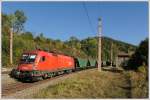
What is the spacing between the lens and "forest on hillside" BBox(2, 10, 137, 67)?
26469 millimetres

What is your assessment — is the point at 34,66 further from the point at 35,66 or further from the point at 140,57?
the point at 140,57

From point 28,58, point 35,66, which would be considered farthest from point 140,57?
point 28,58

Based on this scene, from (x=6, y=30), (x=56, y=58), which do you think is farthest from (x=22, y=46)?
(x=6, y=30)

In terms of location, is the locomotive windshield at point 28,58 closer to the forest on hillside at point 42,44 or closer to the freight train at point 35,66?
the freight train at point 35,66

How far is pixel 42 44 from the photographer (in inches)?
1235

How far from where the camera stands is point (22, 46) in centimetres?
2798

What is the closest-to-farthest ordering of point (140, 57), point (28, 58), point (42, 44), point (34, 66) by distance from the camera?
point (140, 57) → point (34, 66) → point (28, 58) → point (42, 44)

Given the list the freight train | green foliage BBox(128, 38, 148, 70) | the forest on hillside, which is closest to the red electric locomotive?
the freight train

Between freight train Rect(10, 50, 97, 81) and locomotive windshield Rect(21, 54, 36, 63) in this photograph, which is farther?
locomotive windshield Rect(21, 54, 36, 63)

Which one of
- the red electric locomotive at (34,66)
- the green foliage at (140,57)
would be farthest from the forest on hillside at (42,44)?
the red electric locomotive at (34,66)

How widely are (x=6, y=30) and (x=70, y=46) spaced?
7.45 meters

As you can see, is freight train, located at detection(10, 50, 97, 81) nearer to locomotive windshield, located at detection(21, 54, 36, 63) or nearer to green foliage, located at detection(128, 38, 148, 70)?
locomotive windshield, located at detection(21, 54, 36, 63)

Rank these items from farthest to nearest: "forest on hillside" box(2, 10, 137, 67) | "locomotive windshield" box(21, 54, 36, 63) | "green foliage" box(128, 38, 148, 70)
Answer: "forest on hillside" box(2, 10, 137, 67), "locomotive windshield" box(21, 54, 36, 63), "green foliage" box(128, 38, 148, 70)

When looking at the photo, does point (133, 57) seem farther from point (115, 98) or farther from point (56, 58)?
point (115, 98)
